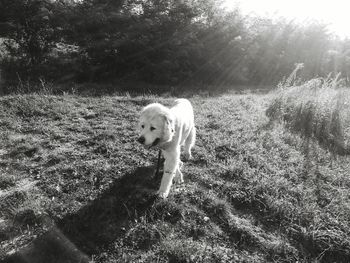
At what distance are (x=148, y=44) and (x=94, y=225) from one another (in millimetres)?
10632

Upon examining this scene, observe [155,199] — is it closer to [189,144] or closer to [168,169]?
[168,169]

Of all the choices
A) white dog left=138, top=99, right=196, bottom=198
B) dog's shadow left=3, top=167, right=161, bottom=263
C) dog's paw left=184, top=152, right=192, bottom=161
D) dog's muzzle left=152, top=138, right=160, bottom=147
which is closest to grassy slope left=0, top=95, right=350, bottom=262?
dog's shadow left=3, top=167, right=161, bottom=263

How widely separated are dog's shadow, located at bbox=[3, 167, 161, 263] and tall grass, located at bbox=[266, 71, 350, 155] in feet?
16.8

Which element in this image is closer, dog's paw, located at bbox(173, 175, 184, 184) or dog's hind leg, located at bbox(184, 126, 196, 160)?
dog's paw, located at bbox(173, 175, 184, 184)

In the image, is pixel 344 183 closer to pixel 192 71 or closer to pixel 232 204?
pixel 232 204

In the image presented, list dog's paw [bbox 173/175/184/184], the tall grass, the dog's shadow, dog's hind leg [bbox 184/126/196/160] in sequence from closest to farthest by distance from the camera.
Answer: the dog's shadow
dog's paw [bbox 173/175/184/184]
dog's hind leg [bbox 184/126/196/160]
the tall grass

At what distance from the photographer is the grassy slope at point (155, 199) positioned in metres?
3.90

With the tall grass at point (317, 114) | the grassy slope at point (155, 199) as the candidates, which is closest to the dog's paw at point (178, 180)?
the grassy slope at point (155, 199)

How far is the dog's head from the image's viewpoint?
169 inches

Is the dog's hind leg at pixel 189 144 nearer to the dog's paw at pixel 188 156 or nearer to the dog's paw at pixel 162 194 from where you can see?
the dog's paw at pixel 188 156

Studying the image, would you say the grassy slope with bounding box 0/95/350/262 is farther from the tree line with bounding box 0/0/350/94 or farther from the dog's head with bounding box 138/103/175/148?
the tree line with bounding box 0/0/350/94

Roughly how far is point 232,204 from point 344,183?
2.61 meters

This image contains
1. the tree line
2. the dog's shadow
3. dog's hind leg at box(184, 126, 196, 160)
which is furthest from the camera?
the tree line

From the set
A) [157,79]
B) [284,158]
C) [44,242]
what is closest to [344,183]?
[284,158]
